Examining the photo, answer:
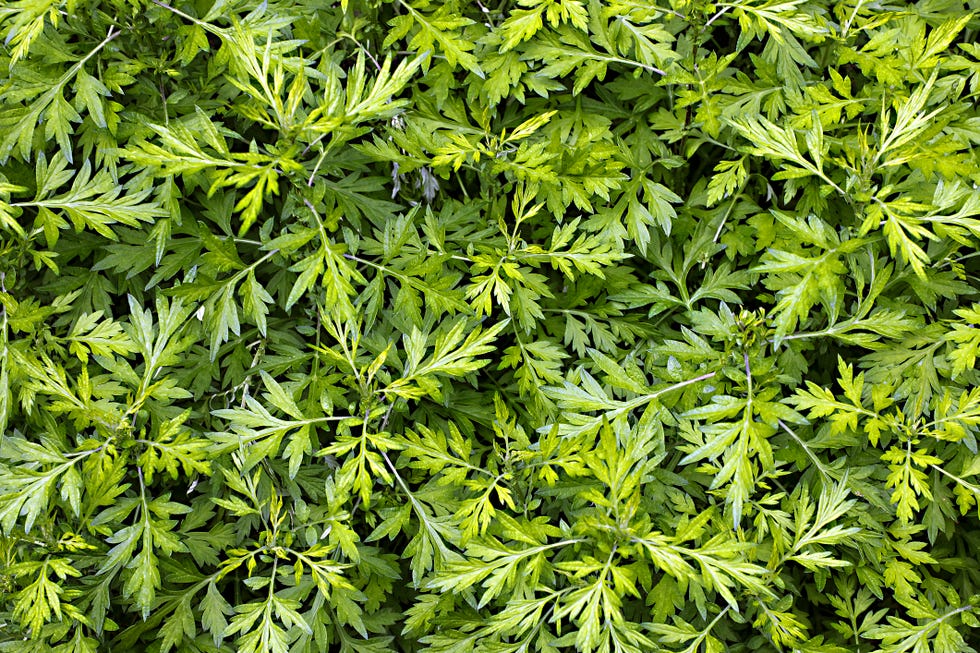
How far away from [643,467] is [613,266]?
52 centimetres

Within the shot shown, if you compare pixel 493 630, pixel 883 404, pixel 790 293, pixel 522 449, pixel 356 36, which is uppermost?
pixel 356 36

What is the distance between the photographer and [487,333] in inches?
64.8

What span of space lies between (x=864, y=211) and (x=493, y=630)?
3.94 ft

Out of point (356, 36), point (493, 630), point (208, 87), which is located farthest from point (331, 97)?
point (493, 630)

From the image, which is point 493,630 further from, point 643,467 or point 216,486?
point 216,486

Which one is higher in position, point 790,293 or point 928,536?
point 790,293

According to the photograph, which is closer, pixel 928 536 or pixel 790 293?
pixel 790 293

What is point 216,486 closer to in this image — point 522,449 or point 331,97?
point 522,449

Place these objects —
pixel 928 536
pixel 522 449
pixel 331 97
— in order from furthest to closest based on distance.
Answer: pixel 928 536, pixel 522 449, pixel 331 97

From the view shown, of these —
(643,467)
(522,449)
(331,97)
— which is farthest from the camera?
(522,449)

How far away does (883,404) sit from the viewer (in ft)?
5.47

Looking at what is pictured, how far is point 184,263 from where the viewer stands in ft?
5.85

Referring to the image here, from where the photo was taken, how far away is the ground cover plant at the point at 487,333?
1.60 metres

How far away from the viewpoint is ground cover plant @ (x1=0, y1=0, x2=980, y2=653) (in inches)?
63.0
